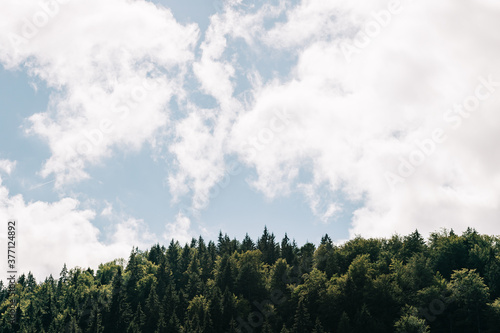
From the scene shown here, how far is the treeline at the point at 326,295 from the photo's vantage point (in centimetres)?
8262

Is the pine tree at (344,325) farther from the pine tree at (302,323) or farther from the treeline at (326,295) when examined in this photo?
the pine tree at (302,323)

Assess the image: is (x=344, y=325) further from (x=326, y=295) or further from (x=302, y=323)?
(x=326, y=295)

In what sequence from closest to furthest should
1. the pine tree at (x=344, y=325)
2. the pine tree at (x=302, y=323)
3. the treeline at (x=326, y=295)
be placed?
the pine tree at (x=302, y=323) → the pine tree at (x=344, y=325) → the treeline at (x=326, y=295)

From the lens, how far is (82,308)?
140 m

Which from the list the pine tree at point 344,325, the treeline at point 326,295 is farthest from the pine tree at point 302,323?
the pine tree at point 344,325

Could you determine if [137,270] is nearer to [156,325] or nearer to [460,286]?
[156,325]

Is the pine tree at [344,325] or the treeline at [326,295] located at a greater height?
the treeline at [326,295]

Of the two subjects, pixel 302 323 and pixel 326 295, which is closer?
pixel 302 323

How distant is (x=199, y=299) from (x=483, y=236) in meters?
68.6

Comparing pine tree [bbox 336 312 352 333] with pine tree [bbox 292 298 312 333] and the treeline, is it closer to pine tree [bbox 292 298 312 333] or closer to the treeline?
the treeline

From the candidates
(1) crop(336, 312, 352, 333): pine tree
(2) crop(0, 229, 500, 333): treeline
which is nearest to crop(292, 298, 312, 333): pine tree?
(2) crop(0, 229, 500, 333): treeline

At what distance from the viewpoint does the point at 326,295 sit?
89.2 m

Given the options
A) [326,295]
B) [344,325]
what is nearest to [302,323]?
[344,325]

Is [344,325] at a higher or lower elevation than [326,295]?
lower
